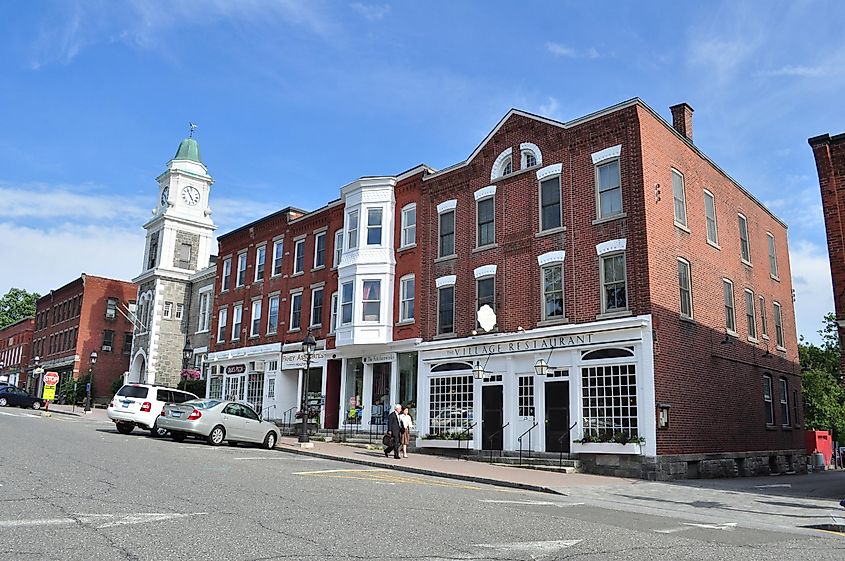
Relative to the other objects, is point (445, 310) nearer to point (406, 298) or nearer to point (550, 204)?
point (406, 298)

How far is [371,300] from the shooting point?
2794 centimetres

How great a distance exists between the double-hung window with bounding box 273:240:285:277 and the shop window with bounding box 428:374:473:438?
12654 millimetres

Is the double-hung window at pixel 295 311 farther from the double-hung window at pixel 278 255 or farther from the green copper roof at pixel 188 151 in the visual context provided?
the green copper roof at pixel 188 151

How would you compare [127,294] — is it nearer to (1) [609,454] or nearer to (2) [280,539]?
(1) [609,454]

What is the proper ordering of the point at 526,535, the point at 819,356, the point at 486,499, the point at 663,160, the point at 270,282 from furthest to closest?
the point at 819,356 → the point at 270,282 → the point at 663,160 → the point at 486,499 → the point at 526,535

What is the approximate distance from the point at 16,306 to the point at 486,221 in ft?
270

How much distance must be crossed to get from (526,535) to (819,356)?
4400 cm

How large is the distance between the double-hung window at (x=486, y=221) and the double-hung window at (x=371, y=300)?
5.07m

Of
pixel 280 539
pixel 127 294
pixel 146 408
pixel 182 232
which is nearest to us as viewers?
pixel 280 539

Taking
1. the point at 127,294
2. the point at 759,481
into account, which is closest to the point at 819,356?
the point at 759,481

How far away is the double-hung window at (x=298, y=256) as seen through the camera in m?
33.3

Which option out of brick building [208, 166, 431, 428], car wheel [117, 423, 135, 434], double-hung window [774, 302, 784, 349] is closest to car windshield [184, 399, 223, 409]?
brick building [208, 166, 431, 428]

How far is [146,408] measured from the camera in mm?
23844

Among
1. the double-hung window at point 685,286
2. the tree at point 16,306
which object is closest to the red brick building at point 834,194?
the double-hung window at point 685,286
